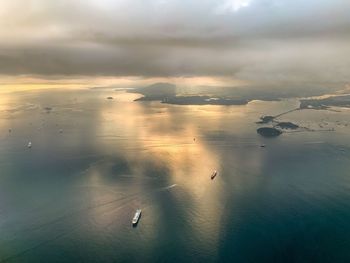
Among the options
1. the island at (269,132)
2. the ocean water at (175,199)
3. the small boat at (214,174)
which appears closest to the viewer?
the ocean water at (175,199)

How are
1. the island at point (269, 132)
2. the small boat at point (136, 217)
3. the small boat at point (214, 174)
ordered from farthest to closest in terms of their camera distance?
1. the island at point (269, 132)
2. the small boat at point (214, 174)
3. the small boat at point (136, 217)

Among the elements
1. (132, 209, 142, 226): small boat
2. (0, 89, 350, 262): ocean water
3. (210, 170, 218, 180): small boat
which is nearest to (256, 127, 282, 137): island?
(0, 89, 350, 262): ocean water

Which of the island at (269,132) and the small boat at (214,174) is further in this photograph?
the island at (269,132)

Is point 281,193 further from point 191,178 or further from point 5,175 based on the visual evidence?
point 5,175

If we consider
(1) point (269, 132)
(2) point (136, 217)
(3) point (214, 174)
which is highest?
(1) point (269, 132)

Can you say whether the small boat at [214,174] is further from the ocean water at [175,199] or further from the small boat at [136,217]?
the small boat at [136,217]

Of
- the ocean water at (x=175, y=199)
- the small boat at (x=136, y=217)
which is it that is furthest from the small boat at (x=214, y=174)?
the small boat at (x=136, y=217)

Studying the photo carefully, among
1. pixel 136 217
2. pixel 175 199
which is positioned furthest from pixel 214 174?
pixel 136 217

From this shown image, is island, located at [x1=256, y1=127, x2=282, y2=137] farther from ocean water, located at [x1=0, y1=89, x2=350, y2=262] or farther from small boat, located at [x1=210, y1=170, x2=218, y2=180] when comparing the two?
small boat, located at [x1=210, y1=170, x2=218, y2=180]

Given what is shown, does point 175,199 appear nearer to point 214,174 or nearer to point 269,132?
point 214,174
